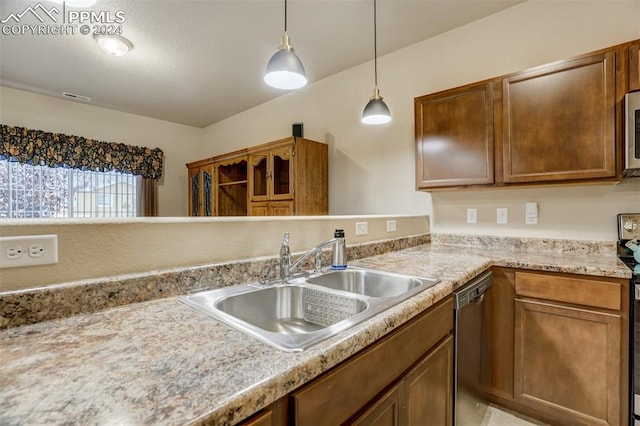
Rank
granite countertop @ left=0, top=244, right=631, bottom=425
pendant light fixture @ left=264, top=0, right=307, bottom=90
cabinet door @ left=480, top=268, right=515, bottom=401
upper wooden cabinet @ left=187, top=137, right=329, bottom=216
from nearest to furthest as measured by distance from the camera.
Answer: granite countertop @ left=0, top=244, right=631, bottom=425, pendant light fixture @ left=264, top=0, right=307, bottom=90, cabinet door @ left=480, top=268, right=515, bottom=401, upper wooden cabinet @ left=187, top=137, right=329, bottom=216

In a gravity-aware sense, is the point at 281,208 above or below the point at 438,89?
below

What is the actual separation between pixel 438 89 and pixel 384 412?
2507mm

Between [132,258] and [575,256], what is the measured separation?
2.39 metres

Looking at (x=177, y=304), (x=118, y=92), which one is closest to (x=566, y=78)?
(x=177, y=304)

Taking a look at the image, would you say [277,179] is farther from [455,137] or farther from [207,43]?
[455,137]

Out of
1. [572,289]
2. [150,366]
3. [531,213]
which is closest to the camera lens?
[150,366]

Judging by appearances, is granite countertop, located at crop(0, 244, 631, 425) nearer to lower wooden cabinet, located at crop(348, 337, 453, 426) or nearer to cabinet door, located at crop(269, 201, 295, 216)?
lower wooden cabinet, located at crop(348, 337, 453, 426)

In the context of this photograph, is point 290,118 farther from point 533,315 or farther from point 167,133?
point 533,315

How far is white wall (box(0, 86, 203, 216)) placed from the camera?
144 inches

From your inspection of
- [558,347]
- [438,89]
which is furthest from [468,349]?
[438,89]

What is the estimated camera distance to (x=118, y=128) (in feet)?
14.6

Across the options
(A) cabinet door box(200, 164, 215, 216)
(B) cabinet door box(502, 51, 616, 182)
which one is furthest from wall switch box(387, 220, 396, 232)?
(A) cabinet door box(200, 164, 215, 216)

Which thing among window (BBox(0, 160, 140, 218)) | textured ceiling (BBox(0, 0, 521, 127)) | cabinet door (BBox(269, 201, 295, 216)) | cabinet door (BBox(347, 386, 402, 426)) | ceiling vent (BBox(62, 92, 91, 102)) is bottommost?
cabinet door (BBox(347, 386, 402, 426))

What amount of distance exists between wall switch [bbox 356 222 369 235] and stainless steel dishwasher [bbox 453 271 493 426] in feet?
2.31
